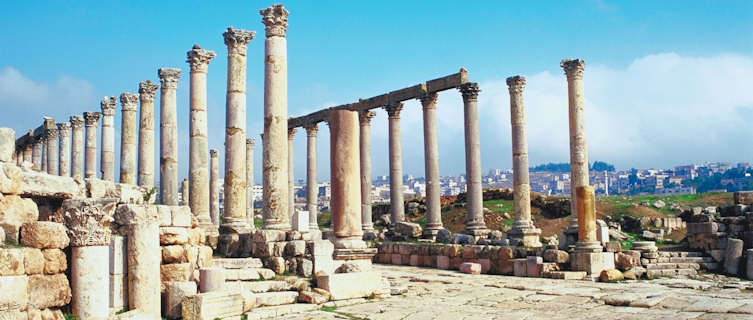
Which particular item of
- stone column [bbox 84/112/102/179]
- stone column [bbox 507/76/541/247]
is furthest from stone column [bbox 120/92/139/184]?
stone column [bbox 507/76/541/247]

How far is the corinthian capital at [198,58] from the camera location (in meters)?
23.2

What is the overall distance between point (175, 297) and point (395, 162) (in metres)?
21.0

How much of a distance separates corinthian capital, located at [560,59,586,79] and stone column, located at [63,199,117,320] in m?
17.9

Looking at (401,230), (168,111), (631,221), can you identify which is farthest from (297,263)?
(631,221)

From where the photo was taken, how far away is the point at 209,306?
11.9 meters

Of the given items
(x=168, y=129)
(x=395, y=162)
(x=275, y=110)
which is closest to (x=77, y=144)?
(x=168, y=129)

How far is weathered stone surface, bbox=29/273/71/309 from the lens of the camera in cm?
991

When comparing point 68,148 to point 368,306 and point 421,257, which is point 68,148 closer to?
point 421,257

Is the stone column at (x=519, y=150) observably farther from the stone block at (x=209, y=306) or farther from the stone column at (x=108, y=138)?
the stone column at (x=108, y=138)

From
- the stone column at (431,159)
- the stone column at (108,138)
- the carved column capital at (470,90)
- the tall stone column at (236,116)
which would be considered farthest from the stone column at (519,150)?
the stone column at (108,138)

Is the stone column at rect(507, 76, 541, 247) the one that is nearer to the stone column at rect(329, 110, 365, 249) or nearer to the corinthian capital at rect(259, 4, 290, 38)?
the corinthian capital at rect(259, 4, 290, 38)

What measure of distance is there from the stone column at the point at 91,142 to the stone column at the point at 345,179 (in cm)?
2122

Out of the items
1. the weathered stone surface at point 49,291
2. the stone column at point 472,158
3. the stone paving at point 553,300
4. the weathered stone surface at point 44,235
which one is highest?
the stone column at point 472,158

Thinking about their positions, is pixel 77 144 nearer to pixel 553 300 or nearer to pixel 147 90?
pixel 147 90
